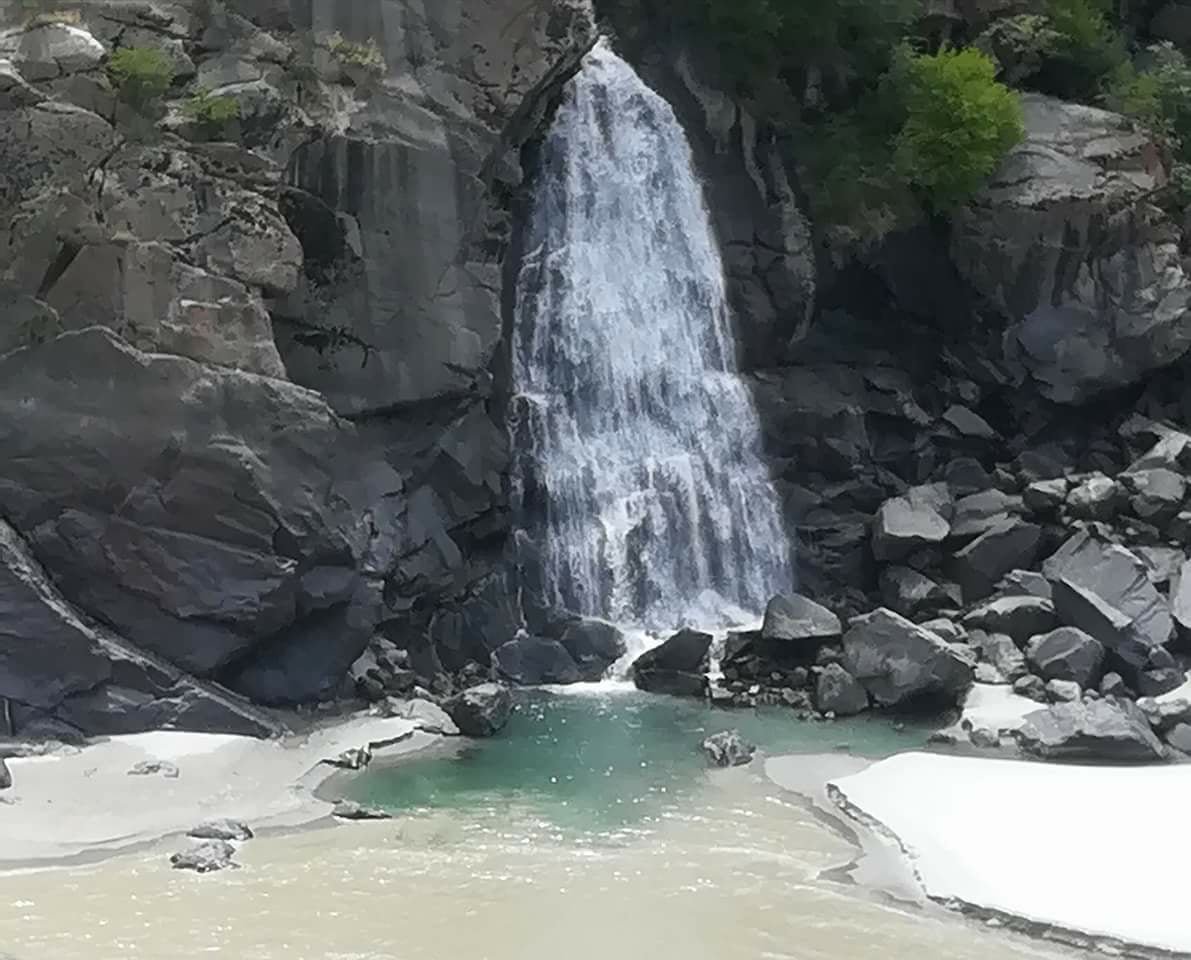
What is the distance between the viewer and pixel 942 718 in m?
18.7

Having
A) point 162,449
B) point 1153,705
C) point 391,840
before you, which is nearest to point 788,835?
point 391,840

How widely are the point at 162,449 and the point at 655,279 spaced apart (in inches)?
479

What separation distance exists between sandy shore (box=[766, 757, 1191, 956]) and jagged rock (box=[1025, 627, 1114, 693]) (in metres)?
3.61

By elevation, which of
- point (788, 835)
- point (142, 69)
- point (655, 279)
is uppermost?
point (142, 69)

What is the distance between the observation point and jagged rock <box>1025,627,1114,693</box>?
19422 millimetres

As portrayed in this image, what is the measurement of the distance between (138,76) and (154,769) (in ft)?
31.0

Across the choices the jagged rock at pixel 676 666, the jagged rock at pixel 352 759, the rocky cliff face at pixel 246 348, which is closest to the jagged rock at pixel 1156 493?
the jagged rock at pixel 676 666

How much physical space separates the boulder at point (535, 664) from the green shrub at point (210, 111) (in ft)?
29.3

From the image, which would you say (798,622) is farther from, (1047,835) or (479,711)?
(1047,835)

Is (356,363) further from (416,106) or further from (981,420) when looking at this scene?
(981,420)

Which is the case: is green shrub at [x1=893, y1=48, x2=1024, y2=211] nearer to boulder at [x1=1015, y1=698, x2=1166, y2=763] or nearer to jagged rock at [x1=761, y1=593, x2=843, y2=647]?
jagged rock at [x1=761, y1=593, x2=843, y2=647]

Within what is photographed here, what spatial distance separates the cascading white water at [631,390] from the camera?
2397 cm

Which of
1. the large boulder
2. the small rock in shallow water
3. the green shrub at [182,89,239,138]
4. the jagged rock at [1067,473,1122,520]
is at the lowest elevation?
the small rock in shallow water

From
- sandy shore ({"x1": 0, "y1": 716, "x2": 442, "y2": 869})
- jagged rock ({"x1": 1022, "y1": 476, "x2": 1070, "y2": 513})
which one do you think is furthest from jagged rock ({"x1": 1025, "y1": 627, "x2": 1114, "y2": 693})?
sandy shore ({"x1": 0, "y1": 716, "x2": 442, "y2": 869})
